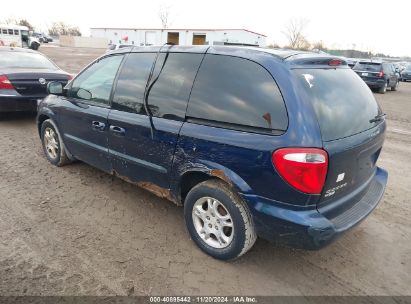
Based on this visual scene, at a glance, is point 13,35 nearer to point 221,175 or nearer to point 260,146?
point 221,175

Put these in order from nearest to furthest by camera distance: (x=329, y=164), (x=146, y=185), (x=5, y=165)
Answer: (x=329, y=164)
(x=146, y=185)
(x=5, y=165)

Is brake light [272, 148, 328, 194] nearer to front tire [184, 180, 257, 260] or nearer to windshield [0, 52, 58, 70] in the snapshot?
front tire [184, 180, 257, 260]

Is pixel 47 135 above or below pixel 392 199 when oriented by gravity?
above

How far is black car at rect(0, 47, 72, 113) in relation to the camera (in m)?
6.66

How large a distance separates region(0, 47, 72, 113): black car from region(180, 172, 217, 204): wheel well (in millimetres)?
4562

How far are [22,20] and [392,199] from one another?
342 ft

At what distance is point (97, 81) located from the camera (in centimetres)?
402

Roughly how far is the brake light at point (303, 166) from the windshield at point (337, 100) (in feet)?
0.58

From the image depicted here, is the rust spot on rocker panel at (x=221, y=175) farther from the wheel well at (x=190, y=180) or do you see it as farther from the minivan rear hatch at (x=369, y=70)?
the minivan rear hatch at (x=369, y=70)

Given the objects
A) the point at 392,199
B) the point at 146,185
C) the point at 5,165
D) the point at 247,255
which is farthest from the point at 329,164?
the point at 5,165

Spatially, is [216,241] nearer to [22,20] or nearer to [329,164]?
[329,164]

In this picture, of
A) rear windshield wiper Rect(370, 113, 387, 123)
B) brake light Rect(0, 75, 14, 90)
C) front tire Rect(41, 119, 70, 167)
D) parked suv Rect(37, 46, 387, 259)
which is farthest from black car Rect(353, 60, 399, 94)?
front tire Rect(41, 119, 70, 167)

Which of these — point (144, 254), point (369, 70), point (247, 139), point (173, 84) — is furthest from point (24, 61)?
point (369, 70)

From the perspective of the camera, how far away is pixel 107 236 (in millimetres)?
3285
